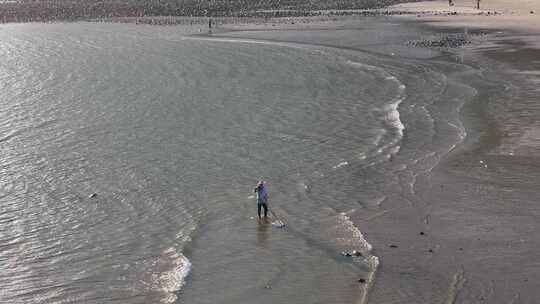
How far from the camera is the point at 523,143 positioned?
2934cm

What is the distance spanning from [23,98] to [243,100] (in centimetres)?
1065

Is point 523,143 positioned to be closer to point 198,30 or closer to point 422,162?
point 422,162

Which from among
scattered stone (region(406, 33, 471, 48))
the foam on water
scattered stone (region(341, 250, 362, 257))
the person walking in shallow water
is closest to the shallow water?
the foam on water

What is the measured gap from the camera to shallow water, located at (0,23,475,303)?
60.0ft

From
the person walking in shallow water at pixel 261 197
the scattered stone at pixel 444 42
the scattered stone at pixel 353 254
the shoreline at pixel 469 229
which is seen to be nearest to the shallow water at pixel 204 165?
the scattered stone at pixel 353 254

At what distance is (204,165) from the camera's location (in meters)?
27.0

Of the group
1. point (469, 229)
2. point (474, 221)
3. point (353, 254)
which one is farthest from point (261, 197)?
point (474, 221)

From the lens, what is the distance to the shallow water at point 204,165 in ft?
60.0

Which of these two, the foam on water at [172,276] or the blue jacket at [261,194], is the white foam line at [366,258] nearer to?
the blue jacket at [261,194]

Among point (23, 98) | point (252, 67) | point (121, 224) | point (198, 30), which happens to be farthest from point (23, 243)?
point (198, 30)

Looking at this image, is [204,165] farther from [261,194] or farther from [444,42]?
[444,42]

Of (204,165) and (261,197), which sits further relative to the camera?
(204,165)

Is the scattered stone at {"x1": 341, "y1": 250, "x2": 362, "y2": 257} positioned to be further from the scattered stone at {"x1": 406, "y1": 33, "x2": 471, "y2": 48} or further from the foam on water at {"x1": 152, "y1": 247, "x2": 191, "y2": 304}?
the scattered stone at {"x1": 406, "y1": 33, "x2": 471, "y2": 48}

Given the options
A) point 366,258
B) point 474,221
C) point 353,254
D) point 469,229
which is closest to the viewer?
point 366,258
